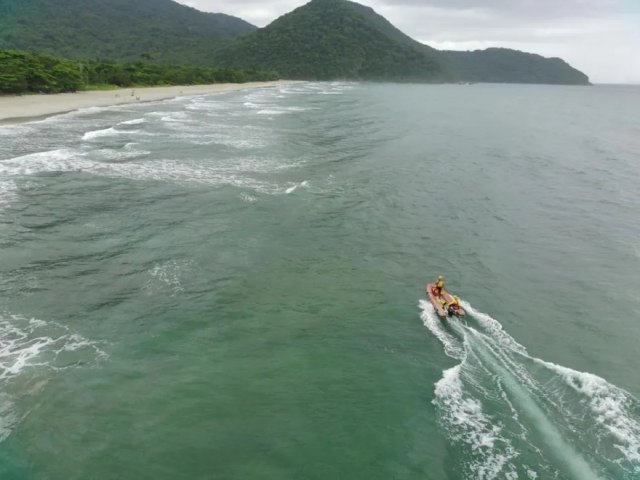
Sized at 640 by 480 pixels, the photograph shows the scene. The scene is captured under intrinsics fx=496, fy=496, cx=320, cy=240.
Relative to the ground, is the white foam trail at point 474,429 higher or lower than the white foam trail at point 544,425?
higher

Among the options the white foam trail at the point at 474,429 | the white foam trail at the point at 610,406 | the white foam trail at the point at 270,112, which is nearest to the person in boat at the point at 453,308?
the white foam trail at the point at 610,406

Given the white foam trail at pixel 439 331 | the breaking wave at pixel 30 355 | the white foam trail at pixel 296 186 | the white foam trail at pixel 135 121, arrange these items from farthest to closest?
the white foam trail at pixel 135 121 < the white foam trail at pixel 296 186 < the white foam trail at pixel 439 331 < the breaking wave at pixel 30 355

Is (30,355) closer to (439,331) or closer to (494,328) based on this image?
(439,331)

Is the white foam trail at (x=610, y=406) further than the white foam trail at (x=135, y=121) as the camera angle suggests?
No

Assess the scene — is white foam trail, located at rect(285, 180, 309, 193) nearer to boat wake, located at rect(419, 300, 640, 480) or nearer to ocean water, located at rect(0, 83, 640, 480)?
ocean water, located at rect(0, 83, 640, 480)

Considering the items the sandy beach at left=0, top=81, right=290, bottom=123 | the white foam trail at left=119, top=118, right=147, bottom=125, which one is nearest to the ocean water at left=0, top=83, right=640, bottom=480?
the white foam trail at left=119, top=118, right=147, bottom=125

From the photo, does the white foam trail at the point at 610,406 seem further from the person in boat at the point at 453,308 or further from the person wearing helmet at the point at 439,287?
the person wearing helmet at the point at 439,287

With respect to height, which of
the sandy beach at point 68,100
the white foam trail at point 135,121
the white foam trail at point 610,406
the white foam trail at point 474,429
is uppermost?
the sandy beach at point 68,100
